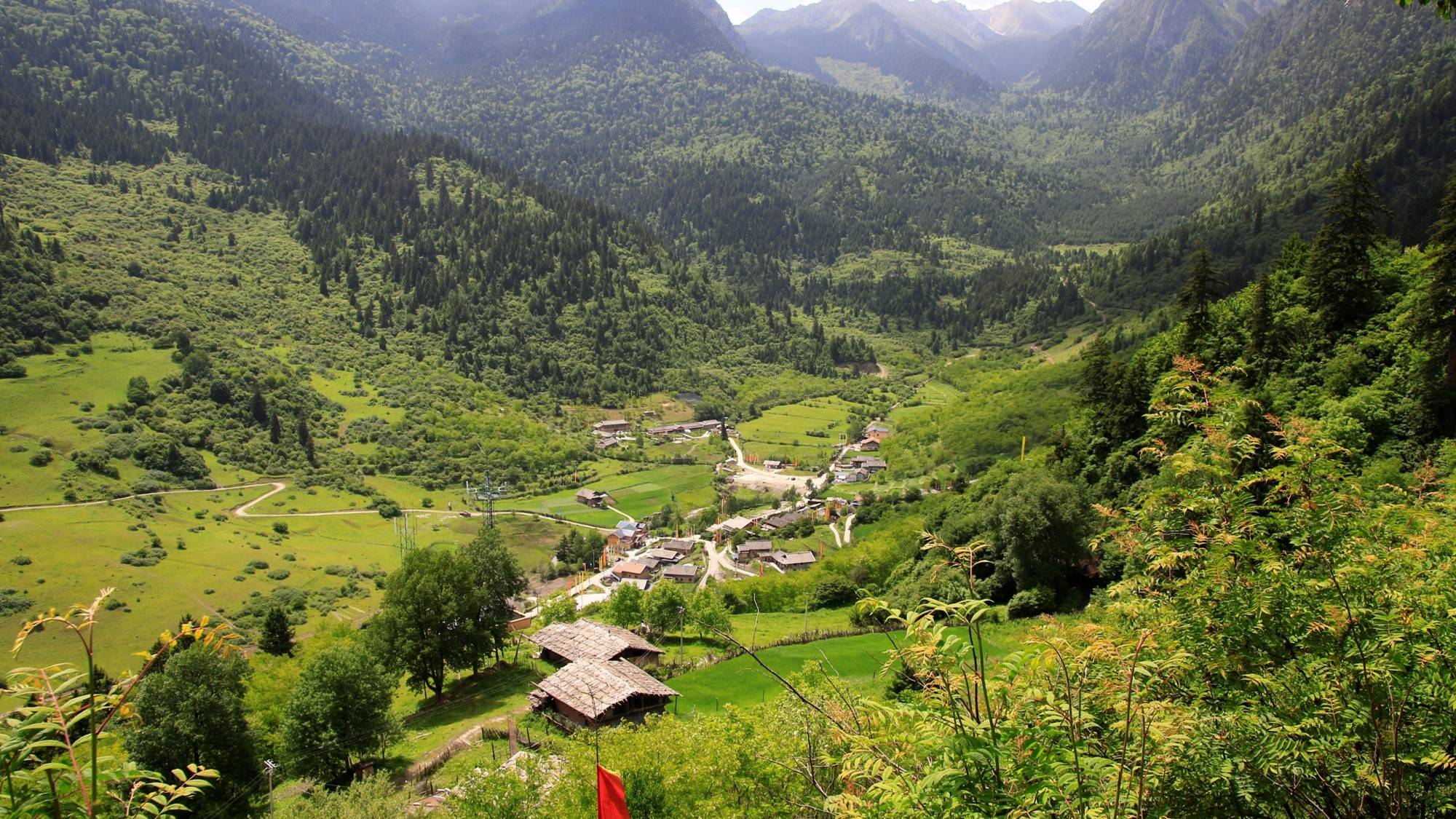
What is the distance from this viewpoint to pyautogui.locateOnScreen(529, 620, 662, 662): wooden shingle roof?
4053 cm

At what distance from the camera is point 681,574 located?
253ft

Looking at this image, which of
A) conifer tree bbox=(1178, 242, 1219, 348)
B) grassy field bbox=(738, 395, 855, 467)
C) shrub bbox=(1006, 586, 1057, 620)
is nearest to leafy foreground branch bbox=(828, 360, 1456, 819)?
shrub bbox=(1006, 586, 1057, 620)

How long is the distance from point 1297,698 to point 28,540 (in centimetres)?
8950

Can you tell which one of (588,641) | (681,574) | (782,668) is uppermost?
(782,668)

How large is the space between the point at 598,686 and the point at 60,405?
93640 millimetres

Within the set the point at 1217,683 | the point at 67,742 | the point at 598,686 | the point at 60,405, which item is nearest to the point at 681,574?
the point at 598,686

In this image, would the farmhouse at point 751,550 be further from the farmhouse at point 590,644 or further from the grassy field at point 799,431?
the farmhouse at point 590,644

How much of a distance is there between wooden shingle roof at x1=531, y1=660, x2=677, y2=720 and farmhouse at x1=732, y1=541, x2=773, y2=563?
4472 centimetres

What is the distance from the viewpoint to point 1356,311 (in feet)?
120

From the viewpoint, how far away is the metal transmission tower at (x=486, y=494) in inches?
3644

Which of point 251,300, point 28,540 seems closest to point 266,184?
point 251,300

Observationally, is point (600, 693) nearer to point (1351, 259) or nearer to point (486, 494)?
point (1351, 259)

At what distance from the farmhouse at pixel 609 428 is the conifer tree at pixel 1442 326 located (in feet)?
→ 364

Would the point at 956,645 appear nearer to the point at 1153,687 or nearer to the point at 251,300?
the point at 1153,687
